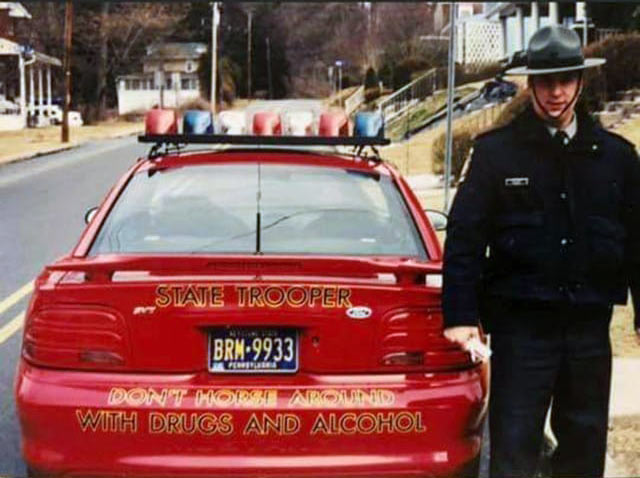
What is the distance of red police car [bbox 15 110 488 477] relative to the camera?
310cm

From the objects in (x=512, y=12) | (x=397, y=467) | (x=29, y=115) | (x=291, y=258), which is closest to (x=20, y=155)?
(x=29, y=115)

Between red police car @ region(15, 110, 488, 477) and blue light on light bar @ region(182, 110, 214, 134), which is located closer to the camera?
red police car @ region(15, 110, 488, 477)

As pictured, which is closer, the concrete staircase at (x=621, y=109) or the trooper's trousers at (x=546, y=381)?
the trooper's trousers at (x=546, y=381)

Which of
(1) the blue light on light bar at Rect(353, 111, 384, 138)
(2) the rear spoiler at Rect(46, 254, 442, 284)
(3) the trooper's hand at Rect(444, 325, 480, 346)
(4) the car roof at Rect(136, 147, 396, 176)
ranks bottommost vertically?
(3) the trooper's hand at Rect(444, 325, 480, 346)

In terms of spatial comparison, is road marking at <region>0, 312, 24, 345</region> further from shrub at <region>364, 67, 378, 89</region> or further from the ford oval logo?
A: the ford oval logo

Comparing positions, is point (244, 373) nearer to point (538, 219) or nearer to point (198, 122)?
point (538, 219)

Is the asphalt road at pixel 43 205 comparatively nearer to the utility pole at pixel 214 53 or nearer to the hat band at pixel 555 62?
the utility pole at pixel 214 53

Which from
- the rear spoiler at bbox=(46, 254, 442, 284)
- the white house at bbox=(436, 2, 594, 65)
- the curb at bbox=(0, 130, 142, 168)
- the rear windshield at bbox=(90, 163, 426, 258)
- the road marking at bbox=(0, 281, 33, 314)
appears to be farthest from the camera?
the white house at bbox=(436, 2, 594, 65)

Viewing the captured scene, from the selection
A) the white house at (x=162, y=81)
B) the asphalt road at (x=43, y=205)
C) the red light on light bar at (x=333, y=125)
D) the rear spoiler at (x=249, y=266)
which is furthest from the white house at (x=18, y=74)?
the rear spoiler at (x=249, y=266)

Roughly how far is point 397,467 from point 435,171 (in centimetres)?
765

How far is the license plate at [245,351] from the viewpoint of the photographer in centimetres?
316

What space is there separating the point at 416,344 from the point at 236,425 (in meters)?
0.60

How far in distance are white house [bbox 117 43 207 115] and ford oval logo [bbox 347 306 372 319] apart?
12.6 ft

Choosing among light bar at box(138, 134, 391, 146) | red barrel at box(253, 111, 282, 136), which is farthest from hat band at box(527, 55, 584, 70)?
red barrel at box(253, 111, 282, 136)
